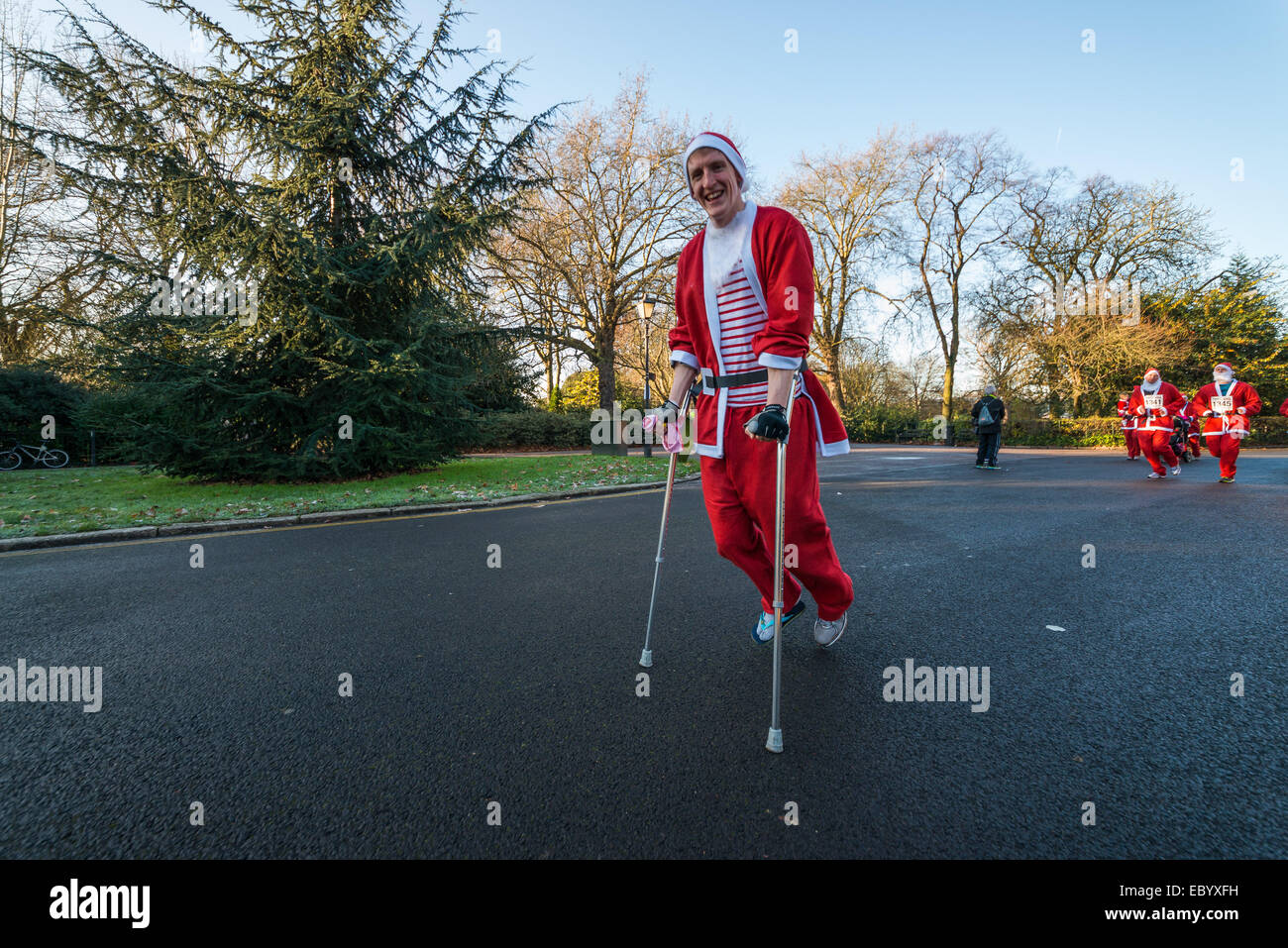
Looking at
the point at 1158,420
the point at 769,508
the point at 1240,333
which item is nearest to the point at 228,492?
the point at 769,508

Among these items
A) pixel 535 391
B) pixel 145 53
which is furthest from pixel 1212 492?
pixel 535 391

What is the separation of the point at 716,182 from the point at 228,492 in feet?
35.6

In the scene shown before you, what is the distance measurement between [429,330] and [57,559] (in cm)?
820

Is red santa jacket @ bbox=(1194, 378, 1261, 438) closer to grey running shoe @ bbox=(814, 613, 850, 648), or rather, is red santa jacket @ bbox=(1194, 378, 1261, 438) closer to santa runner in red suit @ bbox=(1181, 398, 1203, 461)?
santa runner in red suit @ bbox=(1181, 398, 1203, 461)

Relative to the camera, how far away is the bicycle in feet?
50.9

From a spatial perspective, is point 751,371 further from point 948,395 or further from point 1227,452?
point 948,395

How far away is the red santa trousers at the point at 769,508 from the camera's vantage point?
2670 millimetres

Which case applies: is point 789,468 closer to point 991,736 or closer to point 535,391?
point 991,736

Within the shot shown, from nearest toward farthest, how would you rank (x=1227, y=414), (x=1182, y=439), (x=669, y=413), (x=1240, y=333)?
(x=669, y=413) < (x=1227, y=414) < (x=1182, y=439) < (x=1240, y=333)

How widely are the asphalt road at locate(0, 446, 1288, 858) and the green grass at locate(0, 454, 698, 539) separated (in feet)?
8.86

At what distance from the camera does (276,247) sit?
11008 millimetres

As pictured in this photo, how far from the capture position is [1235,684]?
2568mm

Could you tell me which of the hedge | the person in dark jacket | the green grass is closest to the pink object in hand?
the green grass

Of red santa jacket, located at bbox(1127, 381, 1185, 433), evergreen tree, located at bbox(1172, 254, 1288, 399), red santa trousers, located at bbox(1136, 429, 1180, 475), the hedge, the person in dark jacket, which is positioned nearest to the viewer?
red santa trousers, located at bbox(1136, 429, 1180, 475)
